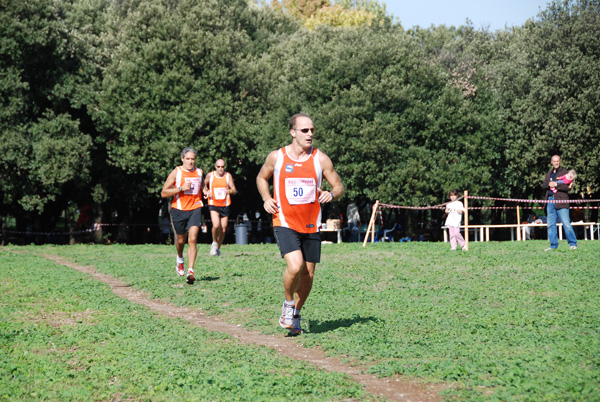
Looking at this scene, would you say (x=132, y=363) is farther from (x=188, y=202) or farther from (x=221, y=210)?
(x=221, y=210)

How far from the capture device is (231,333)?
342 inches

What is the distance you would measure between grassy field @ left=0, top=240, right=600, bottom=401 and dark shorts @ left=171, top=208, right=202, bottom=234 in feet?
3.86

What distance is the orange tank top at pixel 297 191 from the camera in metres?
8.05

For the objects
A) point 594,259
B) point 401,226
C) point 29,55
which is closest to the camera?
point 594,259

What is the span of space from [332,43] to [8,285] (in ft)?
88.4

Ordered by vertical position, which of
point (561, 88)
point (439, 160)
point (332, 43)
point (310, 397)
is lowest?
point (310, 397)

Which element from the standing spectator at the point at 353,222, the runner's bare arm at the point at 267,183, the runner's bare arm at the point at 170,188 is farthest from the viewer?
the standing spectator at the point at 353,222

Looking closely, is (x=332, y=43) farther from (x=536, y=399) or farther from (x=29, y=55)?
(x=536, y=399)

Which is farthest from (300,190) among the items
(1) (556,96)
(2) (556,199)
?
(1) (556,96)

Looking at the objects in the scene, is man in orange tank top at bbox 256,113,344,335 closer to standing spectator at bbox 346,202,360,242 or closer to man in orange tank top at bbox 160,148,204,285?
man in orange tank top at bbox 160,148,204,285

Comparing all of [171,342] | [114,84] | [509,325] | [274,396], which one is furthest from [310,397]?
[114,84]

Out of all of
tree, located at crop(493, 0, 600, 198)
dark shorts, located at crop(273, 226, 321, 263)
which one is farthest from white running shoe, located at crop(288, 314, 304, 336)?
tree, located at crop(493, 0, 600, 198)

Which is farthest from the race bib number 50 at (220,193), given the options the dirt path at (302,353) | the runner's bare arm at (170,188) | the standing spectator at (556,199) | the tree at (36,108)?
the tree at (36,108)

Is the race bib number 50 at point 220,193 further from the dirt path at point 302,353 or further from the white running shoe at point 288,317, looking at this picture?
the white running shoe at point 288,317
